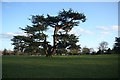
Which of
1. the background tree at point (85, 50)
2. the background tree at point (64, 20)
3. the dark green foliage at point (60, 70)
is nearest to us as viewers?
the dark green foliage at point (60, 70)

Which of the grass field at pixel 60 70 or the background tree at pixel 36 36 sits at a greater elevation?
the background tree at pixel 36 36

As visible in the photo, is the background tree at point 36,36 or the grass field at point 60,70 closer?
the grass field at point 60,70

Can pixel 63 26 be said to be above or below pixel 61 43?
above

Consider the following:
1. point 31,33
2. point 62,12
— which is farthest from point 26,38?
point 62,12

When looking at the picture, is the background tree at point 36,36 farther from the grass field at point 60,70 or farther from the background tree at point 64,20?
the grass field at point 60,70

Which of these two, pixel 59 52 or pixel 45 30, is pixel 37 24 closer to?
pixel 45 30

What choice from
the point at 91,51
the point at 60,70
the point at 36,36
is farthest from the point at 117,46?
the point at 60,70

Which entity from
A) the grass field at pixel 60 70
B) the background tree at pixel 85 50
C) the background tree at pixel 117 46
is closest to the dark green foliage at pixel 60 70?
the grass field at pixel 60 70

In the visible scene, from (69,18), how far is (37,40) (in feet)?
15.4

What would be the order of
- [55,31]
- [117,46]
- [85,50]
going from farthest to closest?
[85,50] → [117,46] → [55,31]

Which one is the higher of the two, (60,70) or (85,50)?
(85,50)

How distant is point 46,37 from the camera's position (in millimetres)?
28641

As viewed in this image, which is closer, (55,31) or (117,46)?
(55,31)

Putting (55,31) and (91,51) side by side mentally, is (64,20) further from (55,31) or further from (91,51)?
(91,51)
